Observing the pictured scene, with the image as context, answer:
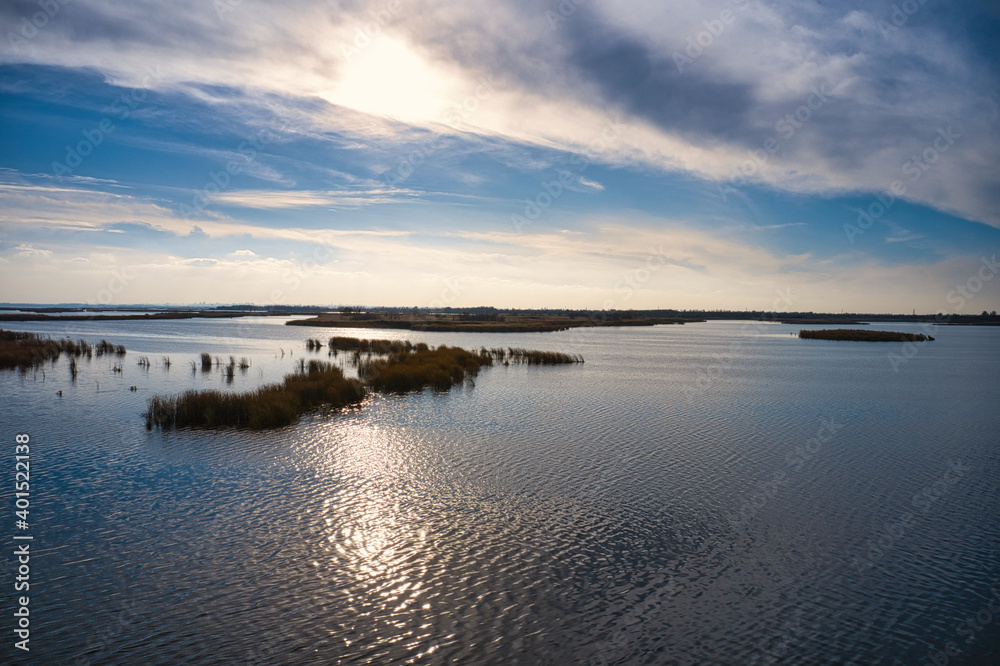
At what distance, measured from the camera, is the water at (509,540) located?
7.79m

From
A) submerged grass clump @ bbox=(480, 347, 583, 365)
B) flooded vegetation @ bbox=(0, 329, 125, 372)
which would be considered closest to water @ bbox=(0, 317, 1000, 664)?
flooded vegetation @ bbox=(0, 329, 125, 372)

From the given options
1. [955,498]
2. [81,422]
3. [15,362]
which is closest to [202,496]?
[81,422]

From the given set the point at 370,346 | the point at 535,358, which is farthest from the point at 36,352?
the point at 535,358

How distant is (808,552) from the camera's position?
10734 mm

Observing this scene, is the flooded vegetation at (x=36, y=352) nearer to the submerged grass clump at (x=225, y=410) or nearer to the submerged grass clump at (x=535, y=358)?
the submerged grass clump at (x=225, y=410)

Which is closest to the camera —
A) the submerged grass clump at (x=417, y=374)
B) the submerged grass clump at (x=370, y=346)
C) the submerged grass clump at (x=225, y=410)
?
the submerged grass clump at (x=225, y=410)

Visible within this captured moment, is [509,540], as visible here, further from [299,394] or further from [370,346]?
[370,346]

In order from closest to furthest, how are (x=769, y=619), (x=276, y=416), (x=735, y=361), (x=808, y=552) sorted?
(x=769, y=619) < (x=808, y=552) < (x=276, y=416) < (x=735, y=361)

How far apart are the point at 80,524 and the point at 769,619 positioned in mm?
12419

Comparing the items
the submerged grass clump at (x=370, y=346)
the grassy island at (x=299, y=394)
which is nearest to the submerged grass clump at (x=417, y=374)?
the grassy island at (x=299, y=394)

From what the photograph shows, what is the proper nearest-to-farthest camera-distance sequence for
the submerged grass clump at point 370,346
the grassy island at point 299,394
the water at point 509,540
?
the water at point 509,540
the grassy island at point 299,394
the submerged grass clump at point 370,346

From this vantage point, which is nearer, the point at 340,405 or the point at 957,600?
the point at 957,600

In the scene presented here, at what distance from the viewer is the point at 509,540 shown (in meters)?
11.0

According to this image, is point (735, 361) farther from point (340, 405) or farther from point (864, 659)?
point (864, 659)
